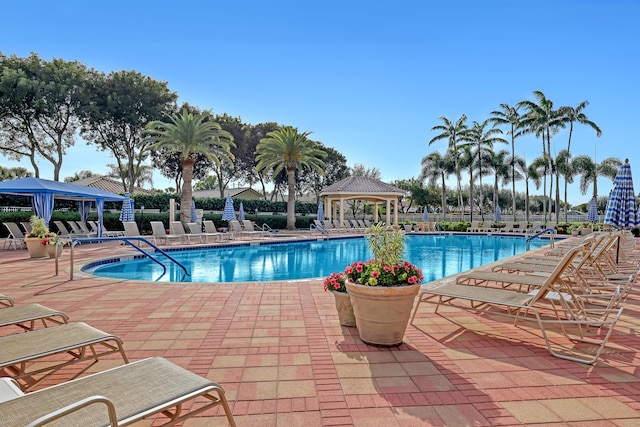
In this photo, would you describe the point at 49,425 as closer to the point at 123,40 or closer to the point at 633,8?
the point at 633,8

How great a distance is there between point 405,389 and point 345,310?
151 cm

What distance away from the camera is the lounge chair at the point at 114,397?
1.52 meters

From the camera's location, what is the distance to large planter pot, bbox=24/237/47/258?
9.94 metres

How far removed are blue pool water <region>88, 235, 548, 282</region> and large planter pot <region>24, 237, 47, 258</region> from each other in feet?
5.34

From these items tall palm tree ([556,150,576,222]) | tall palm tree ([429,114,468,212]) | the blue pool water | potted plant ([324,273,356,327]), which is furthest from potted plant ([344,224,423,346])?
tall palm tree ([556,150,576,222])

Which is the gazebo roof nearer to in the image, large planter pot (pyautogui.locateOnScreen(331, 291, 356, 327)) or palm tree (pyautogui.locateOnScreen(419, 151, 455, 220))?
palm tree (pyautogui.locateOnScreen(419, 151, 455, 220))

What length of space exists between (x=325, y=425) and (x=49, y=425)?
4.62 ft

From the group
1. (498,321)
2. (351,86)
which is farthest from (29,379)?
(351,86)

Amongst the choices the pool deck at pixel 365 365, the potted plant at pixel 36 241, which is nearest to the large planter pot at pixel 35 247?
the potted plant at pixel 36 241

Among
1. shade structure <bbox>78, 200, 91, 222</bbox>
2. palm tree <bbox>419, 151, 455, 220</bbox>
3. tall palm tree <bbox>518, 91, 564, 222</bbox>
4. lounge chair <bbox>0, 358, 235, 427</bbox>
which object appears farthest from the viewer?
palm tree <bbox>419, 151, 455, 220</bbox>

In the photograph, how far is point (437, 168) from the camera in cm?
3572

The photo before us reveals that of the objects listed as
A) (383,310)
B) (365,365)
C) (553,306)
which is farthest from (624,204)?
(365,365)

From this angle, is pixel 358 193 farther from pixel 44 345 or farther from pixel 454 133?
pixel 44 345

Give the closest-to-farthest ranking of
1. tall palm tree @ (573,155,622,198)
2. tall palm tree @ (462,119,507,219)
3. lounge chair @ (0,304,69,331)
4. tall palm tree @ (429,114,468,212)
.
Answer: lounge chair @ (0,304,69,331)
tall palm tree @ (573,155,622,198)
tall palm tree @ (462,119,507,219)
tall palm tree @ (429,114,468,212)
